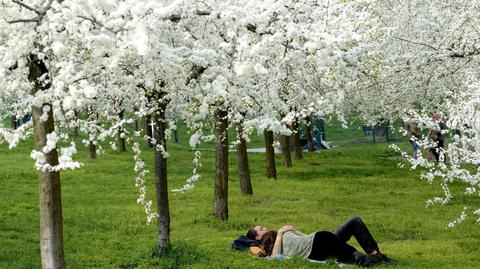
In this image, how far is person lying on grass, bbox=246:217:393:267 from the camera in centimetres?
1241

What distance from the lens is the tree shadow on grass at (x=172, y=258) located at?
41.6 feet

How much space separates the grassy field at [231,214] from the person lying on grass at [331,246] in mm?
304

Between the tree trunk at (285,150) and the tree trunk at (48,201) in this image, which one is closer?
the tree trunk at (48,201)

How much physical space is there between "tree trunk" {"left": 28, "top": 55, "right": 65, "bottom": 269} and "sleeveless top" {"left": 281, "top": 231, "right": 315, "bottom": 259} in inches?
176

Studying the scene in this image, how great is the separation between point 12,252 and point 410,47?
10479 millimetres

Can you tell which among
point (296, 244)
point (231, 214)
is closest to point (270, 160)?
point (231, 214)

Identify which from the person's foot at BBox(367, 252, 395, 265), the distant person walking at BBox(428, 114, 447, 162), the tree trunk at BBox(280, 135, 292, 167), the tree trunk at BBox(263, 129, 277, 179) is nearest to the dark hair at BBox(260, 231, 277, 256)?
the person's foot at BBox(367, 252, 395, 265)

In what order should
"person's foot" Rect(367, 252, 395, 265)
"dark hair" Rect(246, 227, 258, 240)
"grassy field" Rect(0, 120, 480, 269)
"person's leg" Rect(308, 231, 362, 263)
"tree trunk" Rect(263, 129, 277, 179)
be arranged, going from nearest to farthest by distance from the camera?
"person's foot" Rect(367, 252, 395, 265) < "person's leg" Rect(308, 231, 362, 263) < "grassy field" Rect(0, 120, 480, 269) < "dark hair" Rect(246, 227, 258, 240) < "tree trunk" Rect(263, 129, 277, 179)

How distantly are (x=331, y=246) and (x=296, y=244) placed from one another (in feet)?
2.07

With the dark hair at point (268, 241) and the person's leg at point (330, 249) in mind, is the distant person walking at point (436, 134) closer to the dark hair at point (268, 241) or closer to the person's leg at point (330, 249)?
the person's leg at point (330, 249)

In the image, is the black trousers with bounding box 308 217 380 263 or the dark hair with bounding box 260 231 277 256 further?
the dark hair with bounding box 260 231 277 256

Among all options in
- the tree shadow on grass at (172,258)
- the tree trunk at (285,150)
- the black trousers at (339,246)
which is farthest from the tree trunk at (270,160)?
the black trousers at (339,246)

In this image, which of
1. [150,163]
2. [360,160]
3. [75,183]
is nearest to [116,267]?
[75,183]

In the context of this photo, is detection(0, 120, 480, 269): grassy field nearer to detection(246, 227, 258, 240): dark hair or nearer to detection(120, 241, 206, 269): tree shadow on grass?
detection(120, 241, 206, 269): tree shadow on grass
